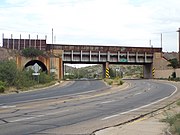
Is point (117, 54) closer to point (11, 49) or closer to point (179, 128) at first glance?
point (11, 49)

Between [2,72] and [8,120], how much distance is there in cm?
3528

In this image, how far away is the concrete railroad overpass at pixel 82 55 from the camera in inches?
3452

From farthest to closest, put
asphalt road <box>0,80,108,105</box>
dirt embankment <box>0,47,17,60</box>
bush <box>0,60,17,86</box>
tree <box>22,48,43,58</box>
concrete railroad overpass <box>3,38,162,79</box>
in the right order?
concrete railroad overpass <box>3,38,162,79</box>
tree <box>22,48,43,58</box>
dirt embankment <box>0,47,17,60</box>
bush <box>0,60,17,86</box>
asphalt road <box>0,80,108,105</box>

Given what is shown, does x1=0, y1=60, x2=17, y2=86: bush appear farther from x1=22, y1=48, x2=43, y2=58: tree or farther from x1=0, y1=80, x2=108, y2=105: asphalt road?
x1=22, y1=48, x2=43, y2=58: tree

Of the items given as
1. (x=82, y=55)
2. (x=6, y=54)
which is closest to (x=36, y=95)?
(x=6, y=54)

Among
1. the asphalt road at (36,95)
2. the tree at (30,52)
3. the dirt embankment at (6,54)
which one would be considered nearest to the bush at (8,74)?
the asphalt road at (36,95)

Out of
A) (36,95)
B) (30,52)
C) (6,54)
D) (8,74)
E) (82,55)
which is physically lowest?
(36,95)

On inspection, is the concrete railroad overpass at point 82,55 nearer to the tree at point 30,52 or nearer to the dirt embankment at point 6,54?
the tree at point 30,52

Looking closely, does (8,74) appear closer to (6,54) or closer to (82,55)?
(6,54)

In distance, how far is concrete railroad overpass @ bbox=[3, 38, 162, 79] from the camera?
288 feet

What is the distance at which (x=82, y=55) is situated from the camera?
9600cm

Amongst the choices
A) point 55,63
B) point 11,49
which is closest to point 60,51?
point 55,63

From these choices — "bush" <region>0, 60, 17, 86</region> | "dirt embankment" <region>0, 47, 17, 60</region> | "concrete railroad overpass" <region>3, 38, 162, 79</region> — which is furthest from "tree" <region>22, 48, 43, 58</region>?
"bush" <region>0, 60, 17, 86</region>

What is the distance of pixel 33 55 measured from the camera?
277ft
